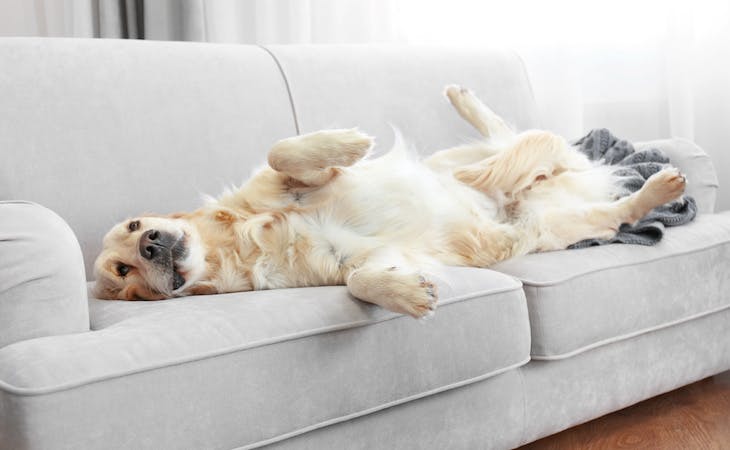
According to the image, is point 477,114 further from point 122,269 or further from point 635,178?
point 122,269

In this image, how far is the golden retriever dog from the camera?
1.87 m

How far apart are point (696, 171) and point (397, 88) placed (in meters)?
0.91

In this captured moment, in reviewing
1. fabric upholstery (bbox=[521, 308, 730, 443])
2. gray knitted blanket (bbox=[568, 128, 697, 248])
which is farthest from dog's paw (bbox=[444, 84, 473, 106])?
fabric upholstery (bbox=[521, 308, 730, 443])

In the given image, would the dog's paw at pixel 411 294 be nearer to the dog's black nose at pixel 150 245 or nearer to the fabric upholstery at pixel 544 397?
the fabric upholstery at pixel 544 397

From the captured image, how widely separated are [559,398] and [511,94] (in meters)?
1.25

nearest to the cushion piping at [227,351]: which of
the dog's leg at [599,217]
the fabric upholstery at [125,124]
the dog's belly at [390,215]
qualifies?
the dog's belly at [390,215]

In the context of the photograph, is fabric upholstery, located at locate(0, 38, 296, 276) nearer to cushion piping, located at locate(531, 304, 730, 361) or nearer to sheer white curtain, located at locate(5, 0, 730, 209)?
cushion piping, located at locate(531, 304, 730, 361)

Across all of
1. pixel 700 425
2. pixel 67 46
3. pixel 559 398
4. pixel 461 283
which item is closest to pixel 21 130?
pixel 67 46

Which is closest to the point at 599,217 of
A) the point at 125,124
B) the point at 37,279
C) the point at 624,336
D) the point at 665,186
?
the point at 665,186

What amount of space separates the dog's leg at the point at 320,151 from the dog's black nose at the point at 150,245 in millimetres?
320

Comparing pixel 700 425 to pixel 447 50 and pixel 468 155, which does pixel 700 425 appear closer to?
pixel 468 155

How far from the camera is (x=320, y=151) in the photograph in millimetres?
1938

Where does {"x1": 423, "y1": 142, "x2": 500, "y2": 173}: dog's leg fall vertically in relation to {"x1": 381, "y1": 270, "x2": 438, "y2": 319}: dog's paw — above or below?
above

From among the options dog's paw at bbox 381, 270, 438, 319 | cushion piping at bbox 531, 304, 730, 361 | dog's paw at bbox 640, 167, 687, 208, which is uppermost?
dog's paw at bbox 640, 167, 687, 208
